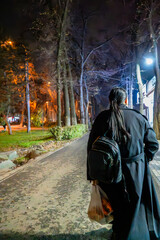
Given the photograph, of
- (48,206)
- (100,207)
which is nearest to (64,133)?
(48,206)

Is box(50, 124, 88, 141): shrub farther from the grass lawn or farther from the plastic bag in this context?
the plastic bag

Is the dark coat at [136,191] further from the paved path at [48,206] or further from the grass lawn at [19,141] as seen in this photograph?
the grass lawn at [19,141]

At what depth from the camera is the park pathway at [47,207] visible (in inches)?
105

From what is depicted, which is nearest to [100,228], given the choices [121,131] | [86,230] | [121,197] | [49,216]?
[86,230]

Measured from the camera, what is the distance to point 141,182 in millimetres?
1897

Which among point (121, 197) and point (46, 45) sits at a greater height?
point (46, 45)

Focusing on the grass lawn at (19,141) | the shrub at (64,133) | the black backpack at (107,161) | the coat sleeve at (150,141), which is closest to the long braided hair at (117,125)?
the black backpack at (107,161)

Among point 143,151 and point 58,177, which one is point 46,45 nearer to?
point 58,177

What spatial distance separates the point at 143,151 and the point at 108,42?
25.3 meters

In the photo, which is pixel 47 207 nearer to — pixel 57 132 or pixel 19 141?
pixel 57 132

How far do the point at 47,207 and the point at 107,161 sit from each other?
253 centimetres

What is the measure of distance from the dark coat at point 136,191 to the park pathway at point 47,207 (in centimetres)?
88

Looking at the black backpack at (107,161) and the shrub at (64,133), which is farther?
the shrub at (64,133)

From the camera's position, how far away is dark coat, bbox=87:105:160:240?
6.09ft
